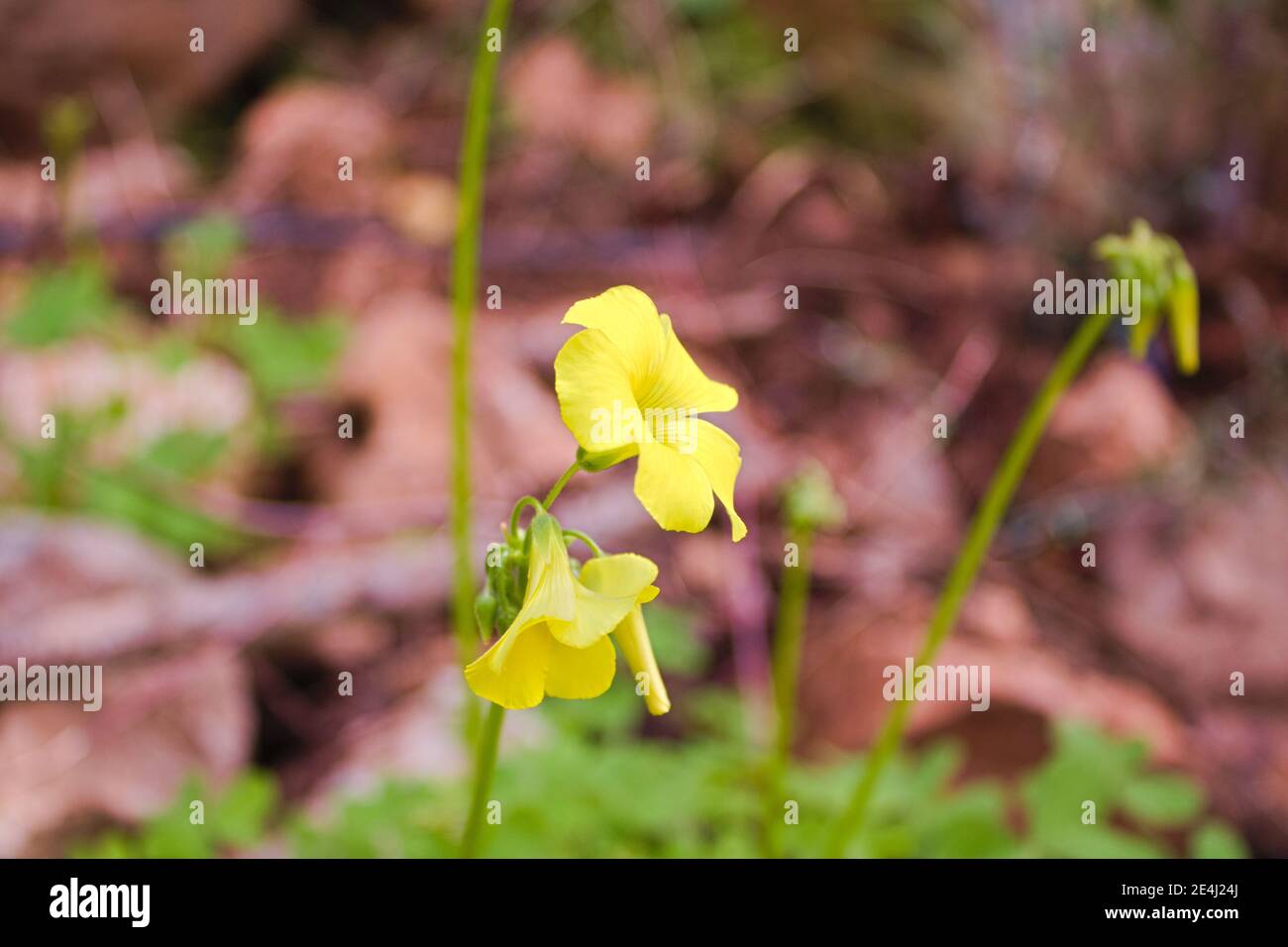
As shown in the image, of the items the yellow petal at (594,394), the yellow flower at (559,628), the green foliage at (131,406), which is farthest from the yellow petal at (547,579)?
the green foliage at (131,406)

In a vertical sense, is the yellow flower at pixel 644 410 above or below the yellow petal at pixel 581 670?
above

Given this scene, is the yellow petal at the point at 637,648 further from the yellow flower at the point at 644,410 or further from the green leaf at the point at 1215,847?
the green leaf at the point at 1215,847

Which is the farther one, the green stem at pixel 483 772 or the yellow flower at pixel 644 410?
the green stem at pixel 483 772

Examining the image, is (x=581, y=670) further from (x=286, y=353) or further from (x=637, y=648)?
(x=286, y=353)

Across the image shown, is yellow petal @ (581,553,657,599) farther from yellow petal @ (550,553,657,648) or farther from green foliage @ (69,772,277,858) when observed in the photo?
green foliage @ (69,772,277,858)

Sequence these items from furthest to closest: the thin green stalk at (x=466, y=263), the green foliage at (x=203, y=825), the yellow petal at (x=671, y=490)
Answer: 1. the green foliage at (x=203, y=825)
2. the thin green stalk at (x=466, y=263)
3. the yellow petal at (x=671, y=490)

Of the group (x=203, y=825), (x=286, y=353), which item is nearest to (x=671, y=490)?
(x=203, y=825)
